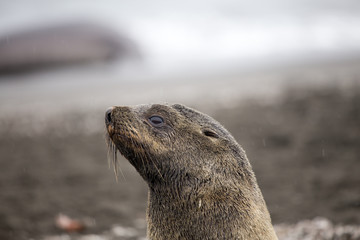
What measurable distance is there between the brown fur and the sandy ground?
2.49 meters

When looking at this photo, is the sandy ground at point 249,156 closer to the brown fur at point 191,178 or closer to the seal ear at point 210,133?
the brown fur at point 191,178

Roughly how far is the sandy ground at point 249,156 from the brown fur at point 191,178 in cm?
249

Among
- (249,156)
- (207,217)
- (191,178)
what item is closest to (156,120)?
(191,178)

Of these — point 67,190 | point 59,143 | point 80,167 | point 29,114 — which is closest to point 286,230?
point 67,190

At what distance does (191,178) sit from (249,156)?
6.52 m

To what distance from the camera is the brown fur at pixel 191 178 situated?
3816 millimetres

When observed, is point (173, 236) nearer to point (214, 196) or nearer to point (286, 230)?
point (214, 196)

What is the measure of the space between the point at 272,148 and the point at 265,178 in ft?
6.00

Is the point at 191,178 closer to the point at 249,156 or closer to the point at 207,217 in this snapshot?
the point at 207,217

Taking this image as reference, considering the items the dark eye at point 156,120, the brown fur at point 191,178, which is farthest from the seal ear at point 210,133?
the dark eye at point 156,120

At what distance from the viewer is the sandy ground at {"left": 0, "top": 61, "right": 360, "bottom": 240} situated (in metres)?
7.35

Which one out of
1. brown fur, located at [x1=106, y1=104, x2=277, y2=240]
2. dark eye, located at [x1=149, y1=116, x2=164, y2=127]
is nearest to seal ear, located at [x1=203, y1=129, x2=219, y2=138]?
brown fur, located at [x1=106, y1=104, x2=277, y2=240]

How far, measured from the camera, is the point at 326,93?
49.4ft

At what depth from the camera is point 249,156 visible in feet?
33.7
